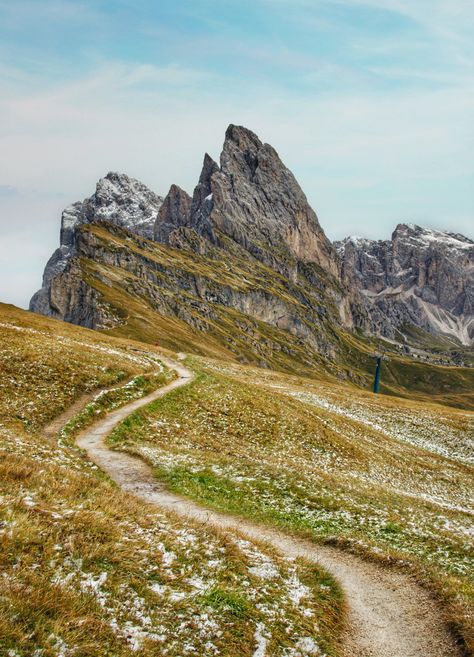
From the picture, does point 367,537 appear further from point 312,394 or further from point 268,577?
point 312,394

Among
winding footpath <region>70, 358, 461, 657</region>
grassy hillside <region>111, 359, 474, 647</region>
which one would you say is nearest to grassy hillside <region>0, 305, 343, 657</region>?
winding footpath <region>70, 358, 461, 657</region>

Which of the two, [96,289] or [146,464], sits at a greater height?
[96,289]

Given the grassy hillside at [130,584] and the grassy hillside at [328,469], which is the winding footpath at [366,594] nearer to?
the grassy hillside at [328,469]

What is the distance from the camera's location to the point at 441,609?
1345 cm

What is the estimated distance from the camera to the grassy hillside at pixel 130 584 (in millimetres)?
9062

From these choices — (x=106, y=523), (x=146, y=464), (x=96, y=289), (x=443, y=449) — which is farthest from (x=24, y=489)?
(x=96, y=289)

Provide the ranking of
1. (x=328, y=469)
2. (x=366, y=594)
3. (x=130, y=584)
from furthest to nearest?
(x=328, y=469)
(x=366, y=594)
(x=130, y=584)

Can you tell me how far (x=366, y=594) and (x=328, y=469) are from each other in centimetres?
2148

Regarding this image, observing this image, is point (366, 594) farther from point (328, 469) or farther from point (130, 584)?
point (328, 469)

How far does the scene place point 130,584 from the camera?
35.8ft

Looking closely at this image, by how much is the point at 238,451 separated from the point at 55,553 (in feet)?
74.9

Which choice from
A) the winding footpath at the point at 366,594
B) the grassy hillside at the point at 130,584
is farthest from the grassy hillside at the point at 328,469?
the grassy hillside at the point at 130,584

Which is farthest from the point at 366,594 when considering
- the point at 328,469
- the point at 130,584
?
the point at 328,469

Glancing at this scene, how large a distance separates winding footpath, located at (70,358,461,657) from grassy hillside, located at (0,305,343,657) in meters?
0.81
